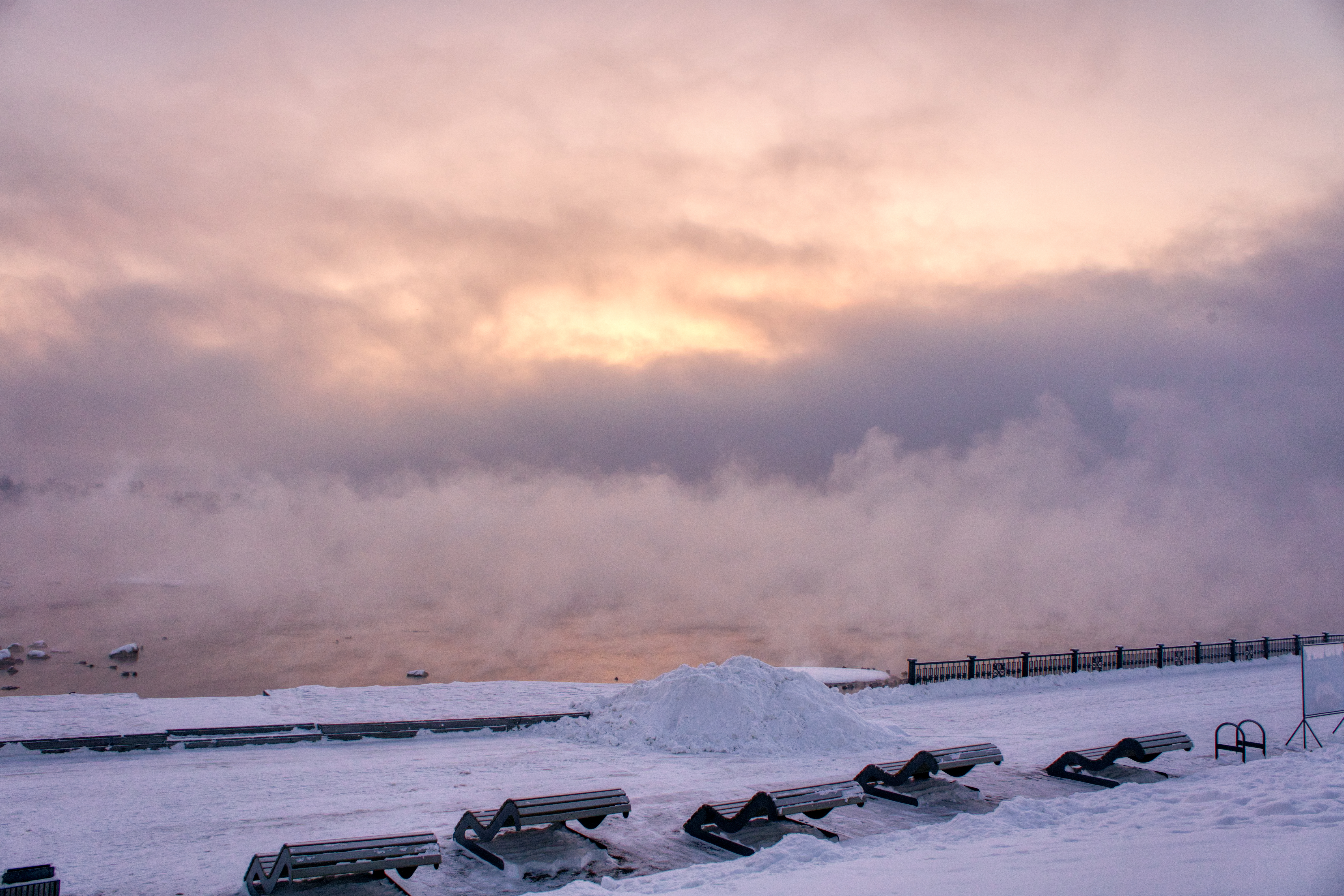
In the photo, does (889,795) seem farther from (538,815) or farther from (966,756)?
(538,815)

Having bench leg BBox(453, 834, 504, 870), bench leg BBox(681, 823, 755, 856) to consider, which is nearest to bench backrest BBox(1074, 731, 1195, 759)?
bench leg BBox(681, 823, 755, 856)

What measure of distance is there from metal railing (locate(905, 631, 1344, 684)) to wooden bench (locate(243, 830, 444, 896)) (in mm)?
17943

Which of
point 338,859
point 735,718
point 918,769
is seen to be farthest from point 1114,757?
point 338,859

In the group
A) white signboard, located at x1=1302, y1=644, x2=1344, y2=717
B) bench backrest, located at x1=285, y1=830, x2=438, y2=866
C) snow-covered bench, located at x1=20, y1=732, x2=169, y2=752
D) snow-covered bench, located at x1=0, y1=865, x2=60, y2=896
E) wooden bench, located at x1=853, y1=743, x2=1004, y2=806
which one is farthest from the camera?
snow-covered bench, located at x1=20, y1=732, x2=169, y2=752

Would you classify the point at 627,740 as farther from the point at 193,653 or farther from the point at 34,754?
the point at 193,653

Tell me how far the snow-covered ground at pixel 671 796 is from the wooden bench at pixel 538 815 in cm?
24

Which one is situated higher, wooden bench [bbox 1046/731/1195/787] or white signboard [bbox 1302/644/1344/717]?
white signboard [bbox 1302/644/1344/717]

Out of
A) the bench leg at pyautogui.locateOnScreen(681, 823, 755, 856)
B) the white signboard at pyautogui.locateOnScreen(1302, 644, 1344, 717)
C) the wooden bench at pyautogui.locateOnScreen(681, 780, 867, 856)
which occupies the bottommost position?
the bench leg at pyautogui.locateOnScreen(681, 823, 755, 856)

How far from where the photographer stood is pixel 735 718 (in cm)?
1638

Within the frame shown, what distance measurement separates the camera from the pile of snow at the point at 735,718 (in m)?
16.0

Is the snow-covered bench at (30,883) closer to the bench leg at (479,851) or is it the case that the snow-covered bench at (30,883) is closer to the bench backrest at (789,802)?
the bench leg at (479,851)

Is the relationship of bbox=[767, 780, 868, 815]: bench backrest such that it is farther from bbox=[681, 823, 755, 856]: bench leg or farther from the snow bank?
the snow bank

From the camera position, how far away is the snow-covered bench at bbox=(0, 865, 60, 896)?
24.1 ft

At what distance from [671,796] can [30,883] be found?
25.1 feet
